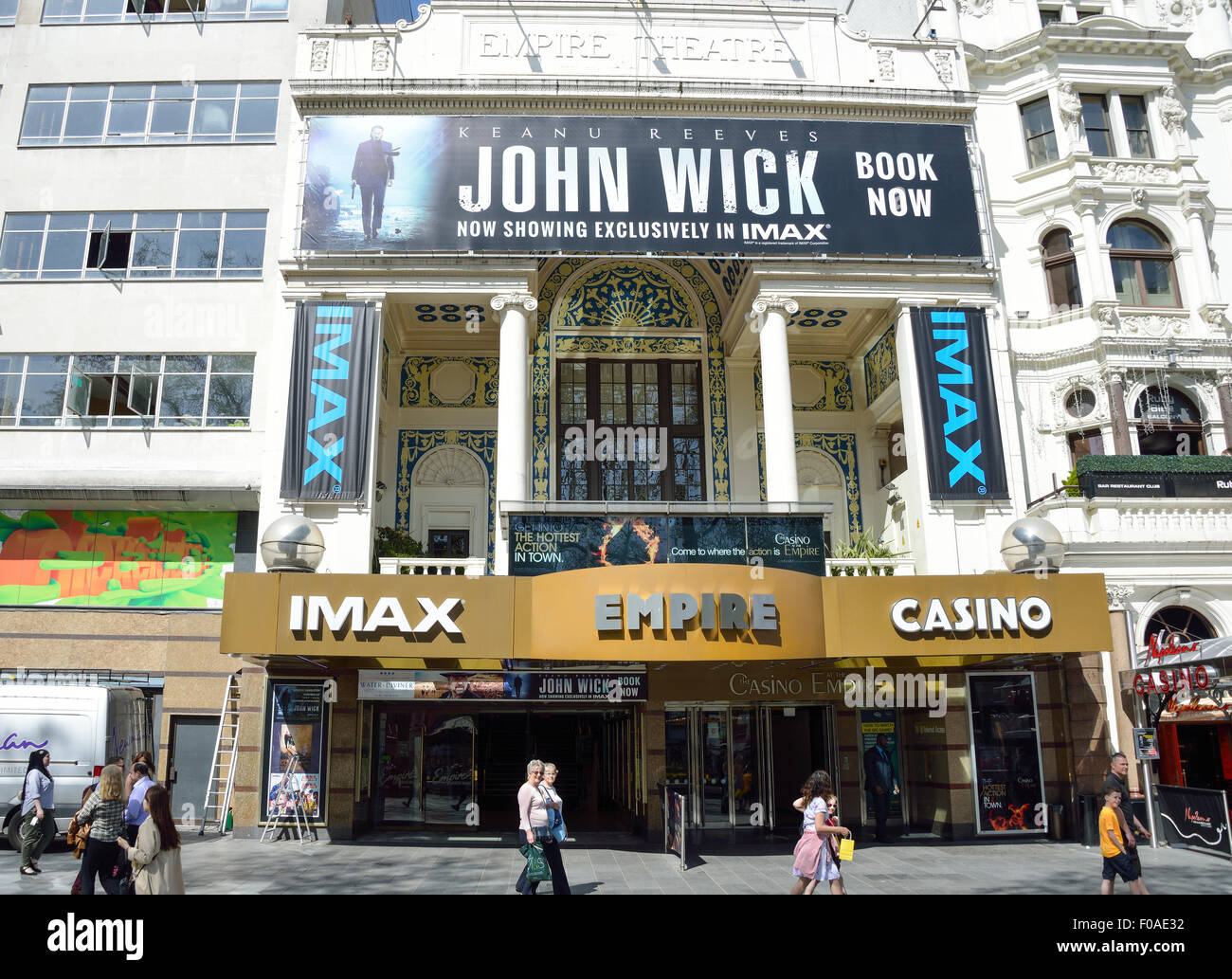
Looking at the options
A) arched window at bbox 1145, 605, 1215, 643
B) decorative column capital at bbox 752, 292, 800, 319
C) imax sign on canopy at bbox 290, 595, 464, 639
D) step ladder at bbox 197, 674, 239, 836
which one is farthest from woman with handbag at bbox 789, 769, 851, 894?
arched window at bbox 1145, 605, 1215, 643

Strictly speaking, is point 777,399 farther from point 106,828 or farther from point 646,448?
point 106,828

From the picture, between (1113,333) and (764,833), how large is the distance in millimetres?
15102

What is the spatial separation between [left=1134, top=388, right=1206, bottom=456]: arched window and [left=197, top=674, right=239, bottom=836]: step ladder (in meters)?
22.6

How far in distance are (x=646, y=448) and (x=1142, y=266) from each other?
1394cm

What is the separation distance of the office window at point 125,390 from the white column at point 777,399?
1301 cm

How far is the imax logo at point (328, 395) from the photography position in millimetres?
20688

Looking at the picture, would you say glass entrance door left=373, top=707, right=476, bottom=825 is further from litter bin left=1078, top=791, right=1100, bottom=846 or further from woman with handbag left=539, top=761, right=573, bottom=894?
litter bin left=1078, top=791, right=1100, bottom=846

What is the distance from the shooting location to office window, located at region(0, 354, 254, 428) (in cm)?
2336

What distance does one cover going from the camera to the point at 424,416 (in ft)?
82.1

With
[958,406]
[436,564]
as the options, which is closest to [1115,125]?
[958,406]

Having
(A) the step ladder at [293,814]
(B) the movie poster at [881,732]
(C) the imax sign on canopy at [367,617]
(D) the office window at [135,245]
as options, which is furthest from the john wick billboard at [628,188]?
(A) the step ladder at [293,814]

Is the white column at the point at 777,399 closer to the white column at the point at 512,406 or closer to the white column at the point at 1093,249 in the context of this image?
the white column at the point at 512,406

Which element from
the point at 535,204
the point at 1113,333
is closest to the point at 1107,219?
the point at 1113,333

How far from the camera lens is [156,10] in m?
26.4
